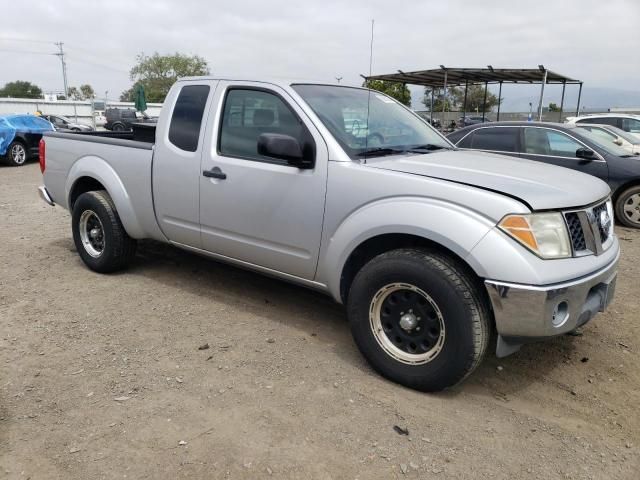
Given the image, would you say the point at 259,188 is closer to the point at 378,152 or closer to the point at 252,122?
the point at 252,122

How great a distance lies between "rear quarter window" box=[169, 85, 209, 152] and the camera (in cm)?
413

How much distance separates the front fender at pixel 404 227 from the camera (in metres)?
2.76

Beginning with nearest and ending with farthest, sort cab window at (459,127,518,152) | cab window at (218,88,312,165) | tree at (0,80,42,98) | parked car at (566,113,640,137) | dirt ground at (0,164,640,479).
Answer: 1. dirt ground at (0,164,640,479)
2. cab window at (218,88,312,165)
3. cab window at (459,127,518,152)
4. parked car at (566,113,640,137)
5. tree at (0,80,42,98)

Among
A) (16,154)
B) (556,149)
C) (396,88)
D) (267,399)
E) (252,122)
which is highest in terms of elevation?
(396,88)

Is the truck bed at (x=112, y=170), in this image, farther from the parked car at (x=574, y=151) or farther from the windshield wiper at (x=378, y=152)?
the parked car at (x=574, y=151)

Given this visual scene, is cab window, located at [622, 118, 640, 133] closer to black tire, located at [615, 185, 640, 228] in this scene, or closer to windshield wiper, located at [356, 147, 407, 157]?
black tire, located at [615, 185, 640, 228]

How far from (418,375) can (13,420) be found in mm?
2206

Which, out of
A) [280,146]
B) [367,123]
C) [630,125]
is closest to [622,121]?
[630,125]

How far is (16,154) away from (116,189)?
41.7 ft

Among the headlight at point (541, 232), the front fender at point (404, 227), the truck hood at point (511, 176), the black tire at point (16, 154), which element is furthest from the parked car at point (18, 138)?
the headlight at point (541, 232)

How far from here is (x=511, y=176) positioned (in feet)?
10.2

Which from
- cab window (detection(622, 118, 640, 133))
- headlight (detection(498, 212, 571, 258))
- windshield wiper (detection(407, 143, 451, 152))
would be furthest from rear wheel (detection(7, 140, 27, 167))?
cab window (detection(622, 118, 640, 133))

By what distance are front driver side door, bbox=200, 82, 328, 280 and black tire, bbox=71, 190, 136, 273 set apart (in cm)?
117

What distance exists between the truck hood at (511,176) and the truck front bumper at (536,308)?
1.39 ft
